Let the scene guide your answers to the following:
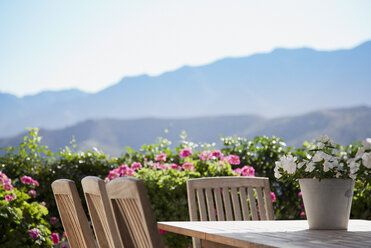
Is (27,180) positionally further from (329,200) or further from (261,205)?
(329,200)

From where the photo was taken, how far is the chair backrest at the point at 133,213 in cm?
123

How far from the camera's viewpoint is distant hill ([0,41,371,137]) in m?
20.5

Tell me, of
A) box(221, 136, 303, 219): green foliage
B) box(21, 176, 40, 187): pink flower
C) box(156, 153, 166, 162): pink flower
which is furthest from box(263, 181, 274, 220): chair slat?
box(21, 176, 40, 187): pink flower

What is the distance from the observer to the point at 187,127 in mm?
19188

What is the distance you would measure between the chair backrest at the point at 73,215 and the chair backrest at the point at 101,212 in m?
0.05

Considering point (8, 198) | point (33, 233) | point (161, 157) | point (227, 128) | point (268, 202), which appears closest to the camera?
point (268, 202)

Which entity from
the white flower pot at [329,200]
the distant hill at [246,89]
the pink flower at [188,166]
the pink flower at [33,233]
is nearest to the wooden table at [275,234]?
the white flower pot at [329,200]

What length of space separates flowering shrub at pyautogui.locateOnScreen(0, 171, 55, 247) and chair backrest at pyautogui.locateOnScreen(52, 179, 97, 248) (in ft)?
5.42

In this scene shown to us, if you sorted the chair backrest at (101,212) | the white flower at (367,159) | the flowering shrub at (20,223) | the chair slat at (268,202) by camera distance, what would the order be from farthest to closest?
the flowering shrub at (20,223) < the chair slat at (268,202) < the white flower at (367,159) < the chair backrest at (101,212)

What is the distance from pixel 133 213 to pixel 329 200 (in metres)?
1.06

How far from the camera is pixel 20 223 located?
3.65 metres

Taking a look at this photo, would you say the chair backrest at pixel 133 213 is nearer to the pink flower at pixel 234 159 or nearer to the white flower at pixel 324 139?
the white flower at pixel 324 139

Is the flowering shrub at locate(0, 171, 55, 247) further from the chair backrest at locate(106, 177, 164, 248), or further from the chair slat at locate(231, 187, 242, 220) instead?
the chair backrest at locate(106, 177, 164, 248)

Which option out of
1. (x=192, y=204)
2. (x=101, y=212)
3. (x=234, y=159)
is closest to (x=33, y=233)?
(x=192, y=204)
